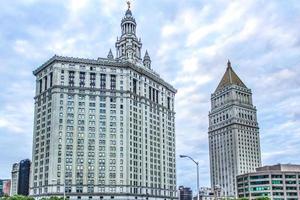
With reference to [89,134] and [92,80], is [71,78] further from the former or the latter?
[89,134]

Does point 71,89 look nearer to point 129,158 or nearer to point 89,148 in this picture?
point 89,148

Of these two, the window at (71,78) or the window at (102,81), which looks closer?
the window at (71,78)

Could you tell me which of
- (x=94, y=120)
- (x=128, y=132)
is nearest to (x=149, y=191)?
(x=128, y=132)

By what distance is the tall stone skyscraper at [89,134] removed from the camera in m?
179

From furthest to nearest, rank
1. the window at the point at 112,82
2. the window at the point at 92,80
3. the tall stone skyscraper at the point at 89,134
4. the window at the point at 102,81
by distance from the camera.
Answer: the window at the point at 112,82 < the window at the point at 102,81 < the window at the point at 92,80 < the tall stone skyscraper at the point at 89,134

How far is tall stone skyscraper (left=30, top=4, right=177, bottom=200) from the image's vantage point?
17862cm

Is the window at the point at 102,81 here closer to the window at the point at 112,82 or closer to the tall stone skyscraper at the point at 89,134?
the tall stone skyscraper at the point at 89,134

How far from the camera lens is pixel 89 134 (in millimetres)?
183875

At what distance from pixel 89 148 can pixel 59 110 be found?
2030cm

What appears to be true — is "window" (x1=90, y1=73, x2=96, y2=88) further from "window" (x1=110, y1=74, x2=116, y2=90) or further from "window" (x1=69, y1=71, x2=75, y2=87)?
"window" (x1=69, y1=71, x2=75, y2=87)

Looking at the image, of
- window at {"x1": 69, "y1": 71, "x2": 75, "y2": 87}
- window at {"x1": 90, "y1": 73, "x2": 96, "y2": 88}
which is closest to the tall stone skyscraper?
window at {"x1": 69, "y1": 71, "x2": 75, "y2": 87}

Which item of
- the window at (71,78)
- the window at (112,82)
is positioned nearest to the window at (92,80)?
the window at (112,82)

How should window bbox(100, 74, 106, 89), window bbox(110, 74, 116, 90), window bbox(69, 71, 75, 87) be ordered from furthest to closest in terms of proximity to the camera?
1. window bbox(110, 74, 116, 90)
2. window bbox(100, 74, 106, 89)
3. window bbox(69, 71, 75, 87)

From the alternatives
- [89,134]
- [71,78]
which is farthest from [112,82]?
[89,134]
